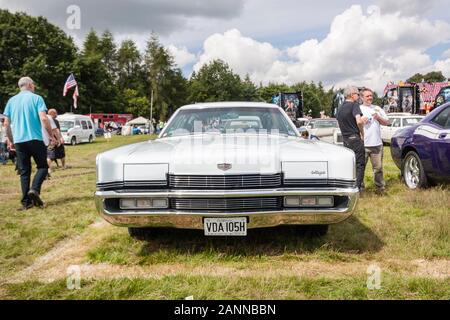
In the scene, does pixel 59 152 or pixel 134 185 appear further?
pixel 59 152

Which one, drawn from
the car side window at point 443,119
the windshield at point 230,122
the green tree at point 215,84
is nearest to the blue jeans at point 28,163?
the windshield at point 230,122

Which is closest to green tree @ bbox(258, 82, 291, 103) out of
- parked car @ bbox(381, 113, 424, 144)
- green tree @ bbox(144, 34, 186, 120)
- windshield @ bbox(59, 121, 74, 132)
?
green tree @ bbox(144, 34, 186, 120)

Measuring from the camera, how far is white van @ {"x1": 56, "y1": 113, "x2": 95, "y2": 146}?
2431cm

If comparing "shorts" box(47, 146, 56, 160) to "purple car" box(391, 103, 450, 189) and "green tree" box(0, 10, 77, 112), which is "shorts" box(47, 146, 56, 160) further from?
"green tree" box(0, 10, 77, 112)

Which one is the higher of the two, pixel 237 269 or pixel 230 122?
pixel 230 122

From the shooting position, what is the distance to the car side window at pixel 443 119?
5855mm

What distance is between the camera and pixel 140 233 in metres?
3.89

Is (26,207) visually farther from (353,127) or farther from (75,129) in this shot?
(75,129)

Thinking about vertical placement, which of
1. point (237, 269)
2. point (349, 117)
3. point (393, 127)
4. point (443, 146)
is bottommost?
point (237, 269)

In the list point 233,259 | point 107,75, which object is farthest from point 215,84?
point 233,259

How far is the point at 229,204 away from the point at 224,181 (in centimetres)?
18

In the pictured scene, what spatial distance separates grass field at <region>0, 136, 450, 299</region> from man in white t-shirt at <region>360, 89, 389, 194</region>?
44.5 inches

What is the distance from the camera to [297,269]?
3.18m

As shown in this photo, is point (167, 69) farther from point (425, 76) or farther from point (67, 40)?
point (425, 76)
